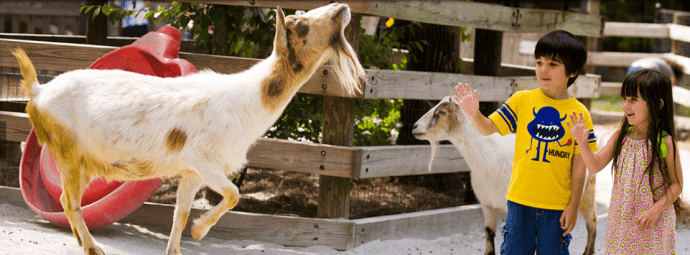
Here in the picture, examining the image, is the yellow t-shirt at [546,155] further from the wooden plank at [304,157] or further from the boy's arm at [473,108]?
the wooden plank at [304,157]

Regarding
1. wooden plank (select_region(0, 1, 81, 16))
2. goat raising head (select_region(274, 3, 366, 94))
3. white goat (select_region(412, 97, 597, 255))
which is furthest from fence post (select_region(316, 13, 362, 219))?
wooden plank (select_region(0, 1, 81, 16))

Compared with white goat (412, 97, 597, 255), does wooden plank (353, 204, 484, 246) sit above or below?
below

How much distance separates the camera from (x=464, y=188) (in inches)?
236

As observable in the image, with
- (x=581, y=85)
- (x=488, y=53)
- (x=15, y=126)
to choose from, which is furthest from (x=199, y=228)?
(x=581, y=85)

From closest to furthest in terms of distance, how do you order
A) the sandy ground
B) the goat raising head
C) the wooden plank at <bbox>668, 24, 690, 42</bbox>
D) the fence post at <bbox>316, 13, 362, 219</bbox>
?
1. the goat raising head
2. the sandy ground
3. the fence post at <bbox>316, 13, 362, 219</bbox>
4. the wooden plank at <bbox>668, 24, 690, 42</bbox>

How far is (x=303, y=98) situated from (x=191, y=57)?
1116mm

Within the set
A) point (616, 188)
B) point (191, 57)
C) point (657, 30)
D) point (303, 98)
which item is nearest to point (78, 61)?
point (191, 57)

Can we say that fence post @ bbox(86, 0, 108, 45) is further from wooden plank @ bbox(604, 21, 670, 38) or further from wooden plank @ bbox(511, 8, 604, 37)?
wooden plank @ bbox(604, 21, 670, 38)

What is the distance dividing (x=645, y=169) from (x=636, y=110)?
0.25m

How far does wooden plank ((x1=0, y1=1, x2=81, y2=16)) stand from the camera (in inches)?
400

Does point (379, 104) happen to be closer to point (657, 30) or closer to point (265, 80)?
point (265, 80)

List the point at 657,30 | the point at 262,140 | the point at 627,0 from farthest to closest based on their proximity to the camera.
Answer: the point at 627,0 → the point at 657,30 → the point at 262,140

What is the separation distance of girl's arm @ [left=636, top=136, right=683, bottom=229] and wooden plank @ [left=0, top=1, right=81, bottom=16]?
31.8 ft

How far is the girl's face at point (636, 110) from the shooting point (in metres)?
2.58
